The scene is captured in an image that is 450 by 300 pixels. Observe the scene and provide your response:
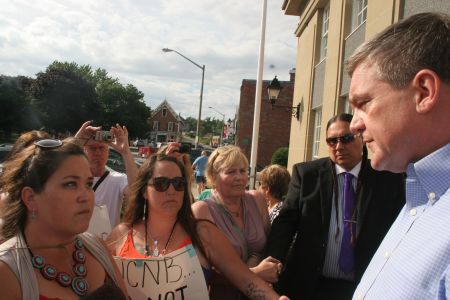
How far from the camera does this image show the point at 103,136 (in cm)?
373

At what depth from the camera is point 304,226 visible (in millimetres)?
2875

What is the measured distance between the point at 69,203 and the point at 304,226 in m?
1.72

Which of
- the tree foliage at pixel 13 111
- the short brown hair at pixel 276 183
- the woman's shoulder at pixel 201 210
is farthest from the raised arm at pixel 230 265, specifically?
the tree foliage at pixel 13 111

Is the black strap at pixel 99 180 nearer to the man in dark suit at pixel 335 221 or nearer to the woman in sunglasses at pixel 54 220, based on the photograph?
the woman in sunglasses at pixel 54 220

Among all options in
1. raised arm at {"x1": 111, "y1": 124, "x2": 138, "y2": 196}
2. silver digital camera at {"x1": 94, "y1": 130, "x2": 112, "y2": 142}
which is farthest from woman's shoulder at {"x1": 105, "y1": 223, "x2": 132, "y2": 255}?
silver digital camera at {"x1": 94, "y1": 130, "x2": 112, "y2": 142}

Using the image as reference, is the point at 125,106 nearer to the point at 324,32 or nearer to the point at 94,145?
the point at 324,32

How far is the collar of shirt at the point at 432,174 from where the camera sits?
1104 millimetres

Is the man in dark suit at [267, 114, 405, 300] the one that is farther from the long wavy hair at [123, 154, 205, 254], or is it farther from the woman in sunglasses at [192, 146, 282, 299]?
the long wavy hair at [123, 154, 205, 254]

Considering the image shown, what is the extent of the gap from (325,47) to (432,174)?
1130 cm

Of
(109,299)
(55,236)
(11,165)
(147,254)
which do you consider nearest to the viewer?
(109,299)

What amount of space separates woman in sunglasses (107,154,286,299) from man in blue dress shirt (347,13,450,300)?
130cm

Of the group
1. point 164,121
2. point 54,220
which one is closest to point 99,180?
point 54,220

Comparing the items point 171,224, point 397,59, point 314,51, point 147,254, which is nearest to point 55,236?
point 147,254

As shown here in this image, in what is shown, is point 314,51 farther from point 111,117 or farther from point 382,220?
point 111,117
